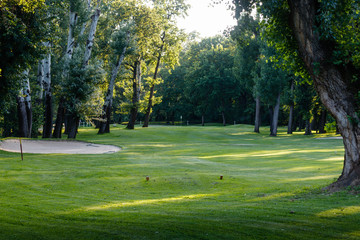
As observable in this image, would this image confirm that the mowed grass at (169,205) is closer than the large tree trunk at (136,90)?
Yes

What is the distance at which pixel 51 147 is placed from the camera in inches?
981

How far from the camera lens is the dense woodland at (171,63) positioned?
905 centimetres

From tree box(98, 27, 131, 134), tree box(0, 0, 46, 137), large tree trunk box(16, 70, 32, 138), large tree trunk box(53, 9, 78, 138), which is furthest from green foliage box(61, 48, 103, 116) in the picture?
tree box(0, 0, 46, 137)

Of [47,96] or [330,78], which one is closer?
[330,78]

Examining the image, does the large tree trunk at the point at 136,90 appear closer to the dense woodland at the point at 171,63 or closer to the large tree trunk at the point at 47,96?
the dense woodland at the point at 171,63

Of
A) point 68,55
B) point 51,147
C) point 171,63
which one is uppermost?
point 171,63

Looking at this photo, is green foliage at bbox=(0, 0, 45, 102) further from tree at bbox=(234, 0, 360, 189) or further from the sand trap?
the sand trap

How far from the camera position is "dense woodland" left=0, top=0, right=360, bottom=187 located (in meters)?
9.05

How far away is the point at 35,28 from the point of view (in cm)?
1214

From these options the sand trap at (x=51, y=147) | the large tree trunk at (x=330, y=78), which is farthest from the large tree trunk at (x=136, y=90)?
the large tree trunk at (x=330, y=78)

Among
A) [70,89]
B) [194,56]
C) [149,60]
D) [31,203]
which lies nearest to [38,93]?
[70,89]

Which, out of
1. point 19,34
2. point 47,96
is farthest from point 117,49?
point 19,34

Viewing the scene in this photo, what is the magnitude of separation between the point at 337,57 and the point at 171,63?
46285 millimetres

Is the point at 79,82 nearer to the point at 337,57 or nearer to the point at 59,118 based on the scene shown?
the point at 59,118
